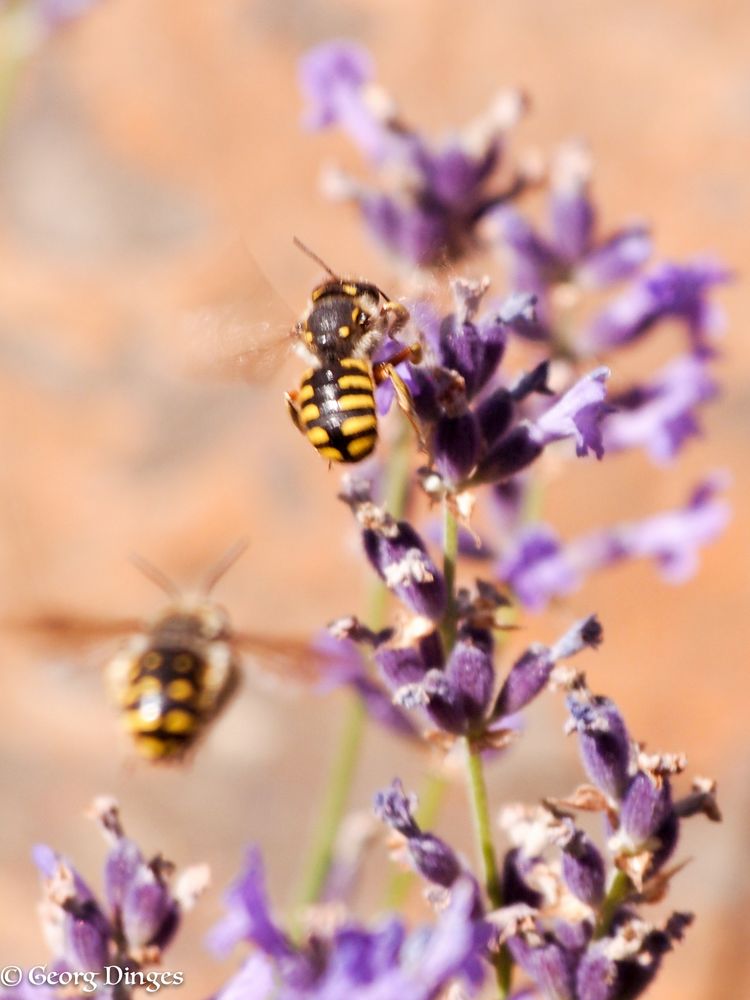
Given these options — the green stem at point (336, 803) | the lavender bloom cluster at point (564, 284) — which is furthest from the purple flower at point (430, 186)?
the green stem at point (336, 803)

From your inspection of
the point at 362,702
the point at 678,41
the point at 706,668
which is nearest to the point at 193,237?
the point at 678,41

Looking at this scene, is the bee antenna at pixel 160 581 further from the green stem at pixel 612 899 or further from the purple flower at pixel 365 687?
the green stem at pixel 612 899

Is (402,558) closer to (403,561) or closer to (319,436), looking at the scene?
(403,561)

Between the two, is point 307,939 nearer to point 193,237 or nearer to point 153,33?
point 193,237

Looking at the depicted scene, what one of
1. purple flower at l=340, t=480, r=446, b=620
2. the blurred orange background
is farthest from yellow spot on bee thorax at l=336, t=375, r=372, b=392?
the blurred orange background

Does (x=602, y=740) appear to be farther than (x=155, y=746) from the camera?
No

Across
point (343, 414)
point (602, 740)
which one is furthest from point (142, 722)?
point (602, 740)

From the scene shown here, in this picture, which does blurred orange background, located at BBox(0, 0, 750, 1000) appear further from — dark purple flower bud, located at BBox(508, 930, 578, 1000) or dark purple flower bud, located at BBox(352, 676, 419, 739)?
dark purple flower bud, located at BBox(508, 930, 578, 1000)
